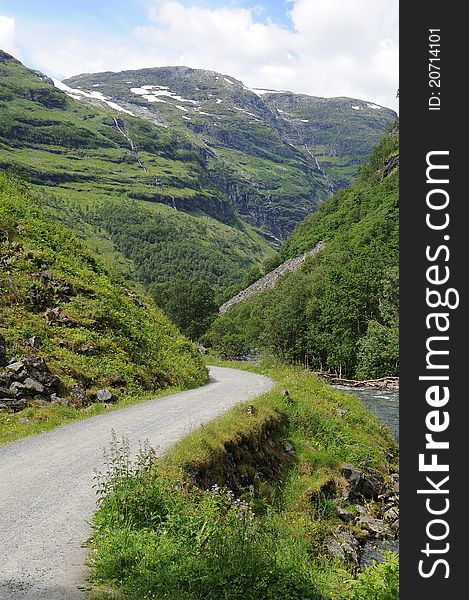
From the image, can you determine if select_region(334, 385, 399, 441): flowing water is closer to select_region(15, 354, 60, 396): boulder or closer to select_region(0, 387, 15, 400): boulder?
select_region(15, 354, 60, 396): boulder

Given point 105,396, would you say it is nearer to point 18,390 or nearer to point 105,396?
point 105,396

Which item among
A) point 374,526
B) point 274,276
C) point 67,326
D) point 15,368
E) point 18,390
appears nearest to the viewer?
point 374,526

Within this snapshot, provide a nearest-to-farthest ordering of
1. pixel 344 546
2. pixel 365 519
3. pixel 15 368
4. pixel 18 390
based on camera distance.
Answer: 1. pixel 344 546
2. pixel 365 519
3. pixel 18 390
4. pixel 15 368

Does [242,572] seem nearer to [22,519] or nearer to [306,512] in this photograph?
[22,519]

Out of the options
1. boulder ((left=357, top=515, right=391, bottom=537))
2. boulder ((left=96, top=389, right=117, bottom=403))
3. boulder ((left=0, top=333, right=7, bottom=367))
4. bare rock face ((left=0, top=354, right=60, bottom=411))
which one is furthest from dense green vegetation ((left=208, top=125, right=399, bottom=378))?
boulder ((left=0, top=333, right=7, bottom=367))

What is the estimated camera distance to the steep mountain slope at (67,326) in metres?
21.5

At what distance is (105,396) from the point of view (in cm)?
2278

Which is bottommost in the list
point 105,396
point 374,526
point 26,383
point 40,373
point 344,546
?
point 374,526

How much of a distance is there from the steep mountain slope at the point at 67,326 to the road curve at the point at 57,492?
8.81 ft

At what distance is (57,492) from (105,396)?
11.2 meters

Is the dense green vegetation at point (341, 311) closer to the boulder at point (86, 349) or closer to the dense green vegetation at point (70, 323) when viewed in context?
the dense green vegetation at point (70, 323)

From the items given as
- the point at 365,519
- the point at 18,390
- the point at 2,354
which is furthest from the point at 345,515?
the point at 2,354

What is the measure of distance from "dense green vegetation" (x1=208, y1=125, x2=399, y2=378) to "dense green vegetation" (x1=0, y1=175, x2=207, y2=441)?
4850 cm

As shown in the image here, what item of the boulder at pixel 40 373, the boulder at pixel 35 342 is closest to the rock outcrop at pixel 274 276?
the boulder at pixel 35 342
